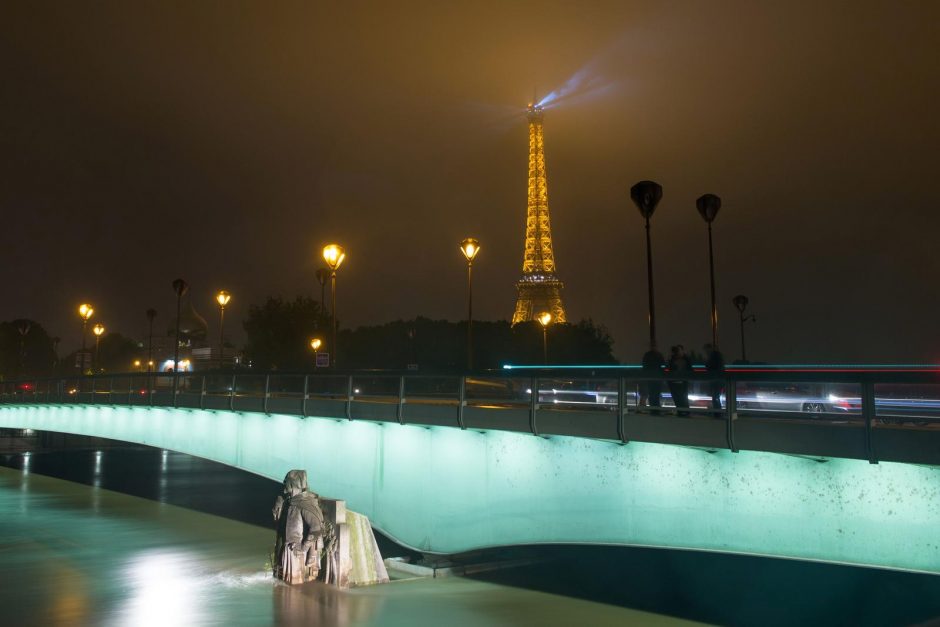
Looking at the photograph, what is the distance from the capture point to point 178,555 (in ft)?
92.0

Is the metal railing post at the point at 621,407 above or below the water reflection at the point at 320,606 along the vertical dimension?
above

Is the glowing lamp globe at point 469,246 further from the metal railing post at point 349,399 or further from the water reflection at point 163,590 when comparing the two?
the water reflection at point 163,590

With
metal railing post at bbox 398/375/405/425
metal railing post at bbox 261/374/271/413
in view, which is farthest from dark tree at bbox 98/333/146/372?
metal railing post at bbox 398/375/405/425

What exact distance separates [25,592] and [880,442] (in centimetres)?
2192

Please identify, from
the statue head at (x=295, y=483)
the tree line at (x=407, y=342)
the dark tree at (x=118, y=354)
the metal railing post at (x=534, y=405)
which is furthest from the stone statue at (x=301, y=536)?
the dark tree at (x=118, y=354)

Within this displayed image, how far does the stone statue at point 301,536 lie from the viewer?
859 inches

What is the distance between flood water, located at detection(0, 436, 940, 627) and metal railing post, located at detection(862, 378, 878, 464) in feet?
30.5

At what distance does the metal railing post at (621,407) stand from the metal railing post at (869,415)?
14.3 feet

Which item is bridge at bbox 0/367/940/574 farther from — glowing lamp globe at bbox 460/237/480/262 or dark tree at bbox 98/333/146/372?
dark tree at bbox 98/333/146/372

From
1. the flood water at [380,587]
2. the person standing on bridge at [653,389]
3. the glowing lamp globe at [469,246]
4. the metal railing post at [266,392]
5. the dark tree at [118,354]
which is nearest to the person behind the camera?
the person standing on bridge at [653,389]

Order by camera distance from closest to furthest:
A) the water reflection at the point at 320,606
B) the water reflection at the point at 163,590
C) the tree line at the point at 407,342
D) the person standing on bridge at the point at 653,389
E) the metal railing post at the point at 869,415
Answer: the metal railing post at the point at 869,415 < the person standing on bridge at the point at 653,389 < the water reflection at the point at 320,606 < the water reflection at the point at 163,590 < the tree line at the point at 407,342

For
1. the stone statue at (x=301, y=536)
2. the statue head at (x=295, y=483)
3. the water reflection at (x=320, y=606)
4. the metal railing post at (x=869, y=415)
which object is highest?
the metal railing post at (x=869, y=415)

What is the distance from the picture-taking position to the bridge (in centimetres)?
1230

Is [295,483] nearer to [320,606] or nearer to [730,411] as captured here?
[320,606]
